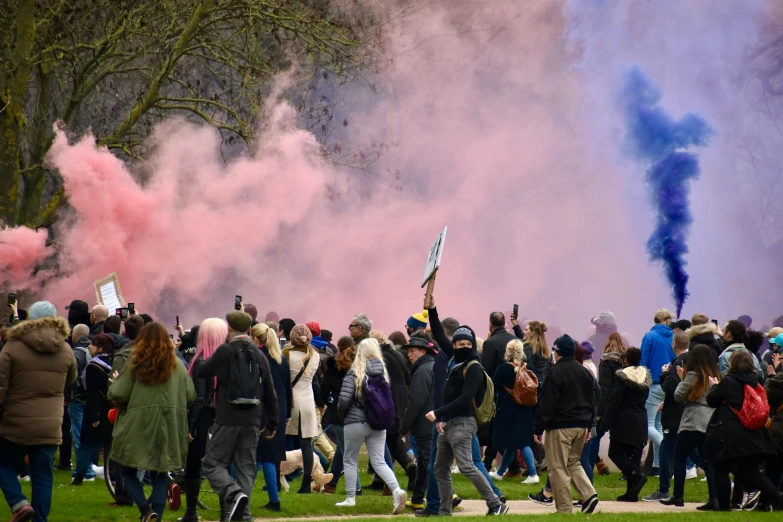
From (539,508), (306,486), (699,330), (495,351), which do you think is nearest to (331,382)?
(306,486)

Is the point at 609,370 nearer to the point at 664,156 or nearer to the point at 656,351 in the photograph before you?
the point at 656,351

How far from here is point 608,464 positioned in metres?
14.5

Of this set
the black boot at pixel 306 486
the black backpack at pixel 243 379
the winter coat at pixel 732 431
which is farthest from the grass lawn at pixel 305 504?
the black backpack at pixel 243 379

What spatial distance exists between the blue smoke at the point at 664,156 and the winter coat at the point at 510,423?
13980 millimetres

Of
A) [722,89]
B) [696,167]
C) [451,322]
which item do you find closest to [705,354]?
[451,322]

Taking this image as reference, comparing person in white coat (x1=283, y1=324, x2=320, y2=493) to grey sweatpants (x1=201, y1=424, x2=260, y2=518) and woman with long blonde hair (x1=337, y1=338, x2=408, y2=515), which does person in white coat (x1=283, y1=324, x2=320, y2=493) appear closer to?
woman with long blonde hair (x1=337, y1=338, x2=408, y2=515)

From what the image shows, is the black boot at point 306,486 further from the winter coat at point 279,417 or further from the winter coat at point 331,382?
the winter coat at point 279,417

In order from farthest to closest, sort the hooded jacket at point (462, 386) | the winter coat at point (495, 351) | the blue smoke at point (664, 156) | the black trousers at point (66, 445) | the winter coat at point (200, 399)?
the blue smoke at point (664, 156) → the black trousers at point (66, 445) → the winter coat at point (495, 351) → the hooded jacket at point (462, 386) → the winter coat at point (200, 399)

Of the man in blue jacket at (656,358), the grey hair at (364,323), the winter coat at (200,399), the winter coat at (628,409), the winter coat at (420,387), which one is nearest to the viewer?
the winter coat at (200,399)

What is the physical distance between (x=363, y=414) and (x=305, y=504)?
110 centimetres

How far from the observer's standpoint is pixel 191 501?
29.9 ft

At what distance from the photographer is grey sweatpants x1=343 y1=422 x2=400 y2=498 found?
10500mm

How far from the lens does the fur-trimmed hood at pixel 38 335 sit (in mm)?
8227

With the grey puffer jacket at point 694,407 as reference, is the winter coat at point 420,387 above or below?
above
